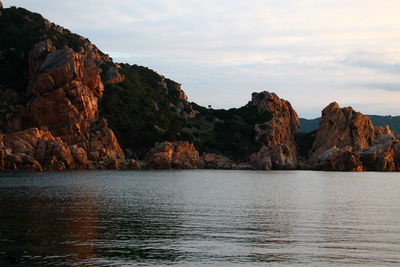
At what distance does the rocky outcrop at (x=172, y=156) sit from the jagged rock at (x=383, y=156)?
63422 millimetres

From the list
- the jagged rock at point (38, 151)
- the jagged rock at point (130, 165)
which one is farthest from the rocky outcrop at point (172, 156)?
the jagged rock at point (38, 151)

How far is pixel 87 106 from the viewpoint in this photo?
16825 cm

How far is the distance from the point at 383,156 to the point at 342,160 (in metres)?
15.6

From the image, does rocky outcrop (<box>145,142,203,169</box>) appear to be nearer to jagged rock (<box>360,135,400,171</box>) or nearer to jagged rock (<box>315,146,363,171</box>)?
jagged rock (<box>315,146,363,171</box>)

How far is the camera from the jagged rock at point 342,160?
18862 centimetres

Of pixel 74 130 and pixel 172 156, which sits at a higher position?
pixel 74 130

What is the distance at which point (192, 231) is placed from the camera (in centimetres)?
4469

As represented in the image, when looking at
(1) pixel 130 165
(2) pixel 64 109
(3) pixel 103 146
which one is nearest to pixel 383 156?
(1) pixel 130 165

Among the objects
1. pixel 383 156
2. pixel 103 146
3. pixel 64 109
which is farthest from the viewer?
pixel 383 156

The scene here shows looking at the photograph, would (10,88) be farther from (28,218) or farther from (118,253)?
(118,253)

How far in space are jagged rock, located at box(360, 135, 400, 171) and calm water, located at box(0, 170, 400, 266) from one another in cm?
12249

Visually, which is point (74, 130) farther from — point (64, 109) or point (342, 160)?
point (342, 160)

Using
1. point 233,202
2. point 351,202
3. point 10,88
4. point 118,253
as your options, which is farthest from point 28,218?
point 10,88

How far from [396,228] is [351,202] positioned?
27.1 meters
